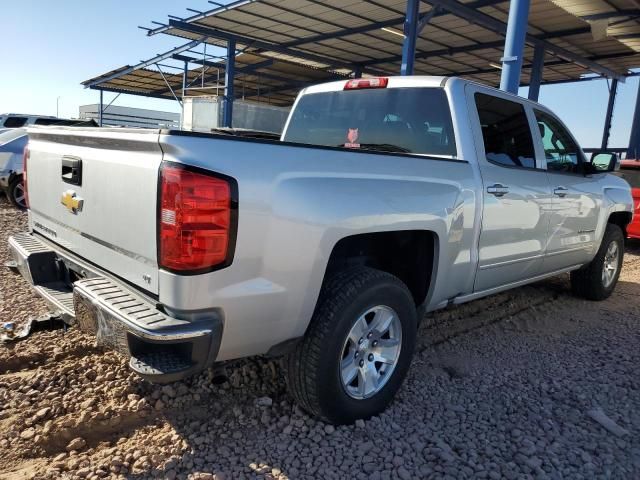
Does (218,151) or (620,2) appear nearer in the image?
(218,151)

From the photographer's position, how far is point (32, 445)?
8.25ft

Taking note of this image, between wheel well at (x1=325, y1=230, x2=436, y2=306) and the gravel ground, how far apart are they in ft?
2.24

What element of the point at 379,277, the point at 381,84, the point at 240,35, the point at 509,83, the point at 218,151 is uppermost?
the point at 240,35

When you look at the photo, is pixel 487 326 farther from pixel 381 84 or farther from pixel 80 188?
pixel 80 188

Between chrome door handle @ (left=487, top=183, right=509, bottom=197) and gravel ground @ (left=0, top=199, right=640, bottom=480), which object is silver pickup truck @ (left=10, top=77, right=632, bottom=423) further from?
gravel ground @ (left=0, top=199, right=640, bottom=480)

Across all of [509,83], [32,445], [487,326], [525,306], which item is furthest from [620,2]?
[32,445]

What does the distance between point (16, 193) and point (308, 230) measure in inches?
349

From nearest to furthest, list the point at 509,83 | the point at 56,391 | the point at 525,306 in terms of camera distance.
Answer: the point at 56,391
the point at 525,306
the point at 509,83

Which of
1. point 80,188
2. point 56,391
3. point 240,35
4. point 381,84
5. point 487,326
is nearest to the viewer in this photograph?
point 80,188

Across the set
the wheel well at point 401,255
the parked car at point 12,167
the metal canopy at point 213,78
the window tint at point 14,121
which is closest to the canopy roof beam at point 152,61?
the metal canopy at point 213,78

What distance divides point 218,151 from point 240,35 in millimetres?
13828

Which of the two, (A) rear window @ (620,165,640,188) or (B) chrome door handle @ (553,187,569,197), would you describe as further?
(A) rear window @ (620,165,640,188)

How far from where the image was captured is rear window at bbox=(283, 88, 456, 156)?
3.57 meters

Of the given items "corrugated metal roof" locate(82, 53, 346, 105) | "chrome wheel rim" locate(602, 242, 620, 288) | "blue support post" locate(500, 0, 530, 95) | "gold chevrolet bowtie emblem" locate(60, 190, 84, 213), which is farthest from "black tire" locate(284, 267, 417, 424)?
"corrugated metal roof" locate(82, 53, 346, 105)
